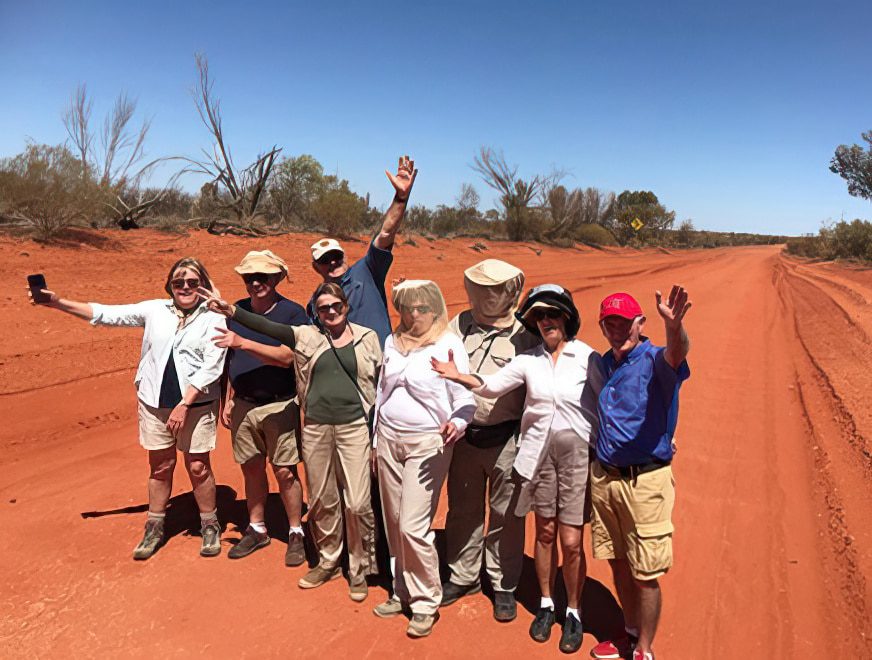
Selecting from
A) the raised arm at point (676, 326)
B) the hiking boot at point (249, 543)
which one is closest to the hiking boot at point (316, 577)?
the hiking boot at point (249, 543)

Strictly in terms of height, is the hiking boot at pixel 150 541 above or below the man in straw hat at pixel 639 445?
below

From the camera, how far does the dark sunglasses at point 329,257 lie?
3.97 metres

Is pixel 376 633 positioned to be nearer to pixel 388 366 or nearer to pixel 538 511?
pixel 538 511

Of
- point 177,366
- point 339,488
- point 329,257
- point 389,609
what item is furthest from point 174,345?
point 389,609

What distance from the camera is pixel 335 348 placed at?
11.6 ft

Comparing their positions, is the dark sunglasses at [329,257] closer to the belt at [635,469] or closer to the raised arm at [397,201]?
the raised arm at [397,201]

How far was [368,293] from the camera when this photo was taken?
392 cm

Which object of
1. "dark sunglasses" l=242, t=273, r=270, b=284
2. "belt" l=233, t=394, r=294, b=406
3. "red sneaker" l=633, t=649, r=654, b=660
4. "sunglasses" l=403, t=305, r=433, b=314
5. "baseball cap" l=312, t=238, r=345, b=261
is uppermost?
"baseball cap" l=312, t=238, r=345, b=261

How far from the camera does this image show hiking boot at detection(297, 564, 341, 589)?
12.3 feet

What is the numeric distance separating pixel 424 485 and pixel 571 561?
0.90m

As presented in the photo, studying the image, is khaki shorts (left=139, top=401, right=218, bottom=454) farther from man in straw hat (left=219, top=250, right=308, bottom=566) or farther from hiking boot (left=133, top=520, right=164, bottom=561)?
hiking boot (left=133, top=520, right=164, bottom=561)

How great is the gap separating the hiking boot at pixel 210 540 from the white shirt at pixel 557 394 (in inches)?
93.2

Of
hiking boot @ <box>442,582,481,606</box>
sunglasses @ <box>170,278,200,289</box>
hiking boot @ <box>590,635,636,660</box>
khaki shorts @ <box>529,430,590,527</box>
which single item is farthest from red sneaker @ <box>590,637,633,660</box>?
sunglasses @ <box>170,278,200,289</box>

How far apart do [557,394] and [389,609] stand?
5.44 ft
